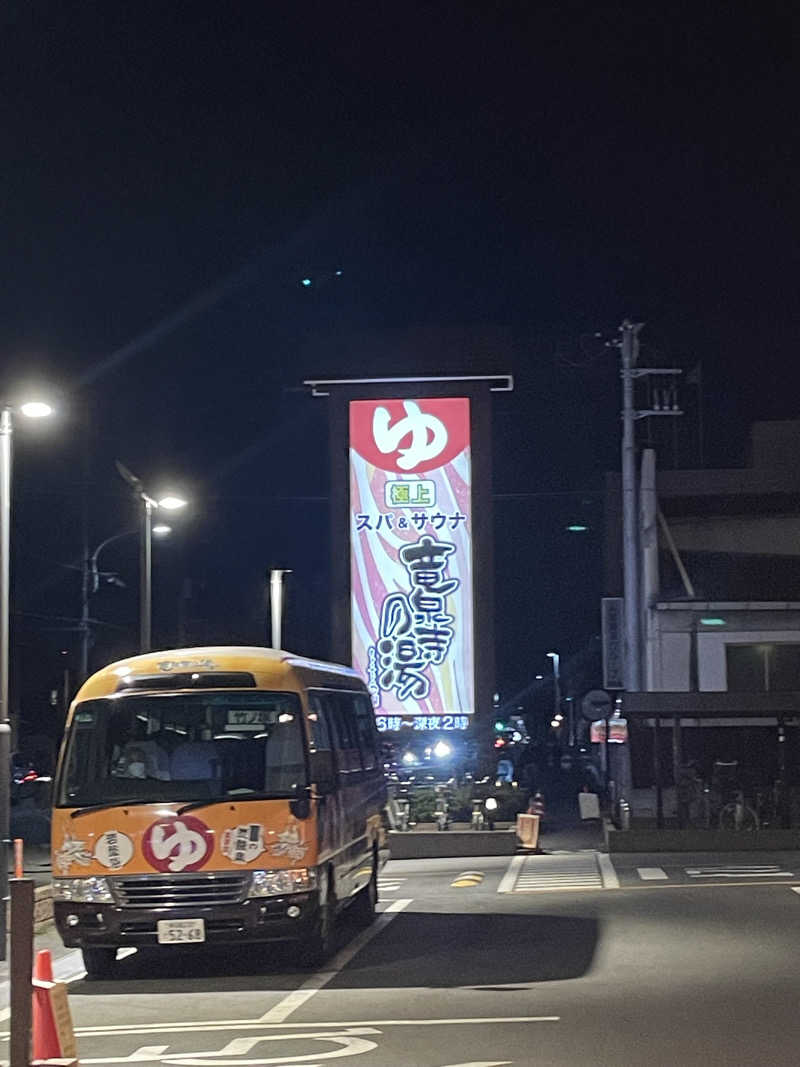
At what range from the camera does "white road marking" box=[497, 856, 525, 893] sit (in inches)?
897

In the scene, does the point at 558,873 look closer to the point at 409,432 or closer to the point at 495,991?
the point at 495,991

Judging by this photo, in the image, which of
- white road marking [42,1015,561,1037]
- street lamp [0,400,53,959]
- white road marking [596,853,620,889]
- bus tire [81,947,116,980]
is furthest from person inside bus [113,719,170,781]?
white road marking [596,853,620,889]

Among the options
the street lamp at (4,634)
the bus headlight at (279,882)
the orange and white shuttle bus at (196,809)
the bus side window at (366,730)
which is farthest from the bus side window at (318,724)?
the street lamp at (4,634)

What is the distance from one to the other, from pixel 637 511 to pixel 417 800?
10.3m

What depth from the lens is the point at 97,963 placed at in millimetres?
14922

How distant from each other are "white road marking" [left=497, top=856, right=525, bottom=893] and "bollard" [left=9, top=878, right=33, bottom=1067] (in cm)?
1485

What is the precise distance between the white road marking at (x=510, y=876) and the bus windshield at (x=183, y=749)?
330 inches

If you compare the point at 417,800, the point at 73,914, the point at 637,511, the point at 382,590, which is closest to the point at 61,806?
the point at 73,914

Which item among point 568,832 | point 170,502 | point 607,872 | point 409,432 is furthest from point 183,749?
point 409,432

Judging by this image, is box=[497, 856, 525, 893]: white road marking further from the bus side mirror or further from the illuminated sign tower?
the illuminated sign tower

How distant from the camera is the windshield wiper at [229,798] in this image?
1434cm

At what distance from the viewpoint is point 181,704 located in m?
15.3

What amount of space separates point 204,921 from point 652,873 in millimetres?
12158

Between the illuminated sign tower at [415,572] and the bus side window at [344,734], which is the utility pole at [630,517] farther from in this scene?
the bus side window at [344,734]
